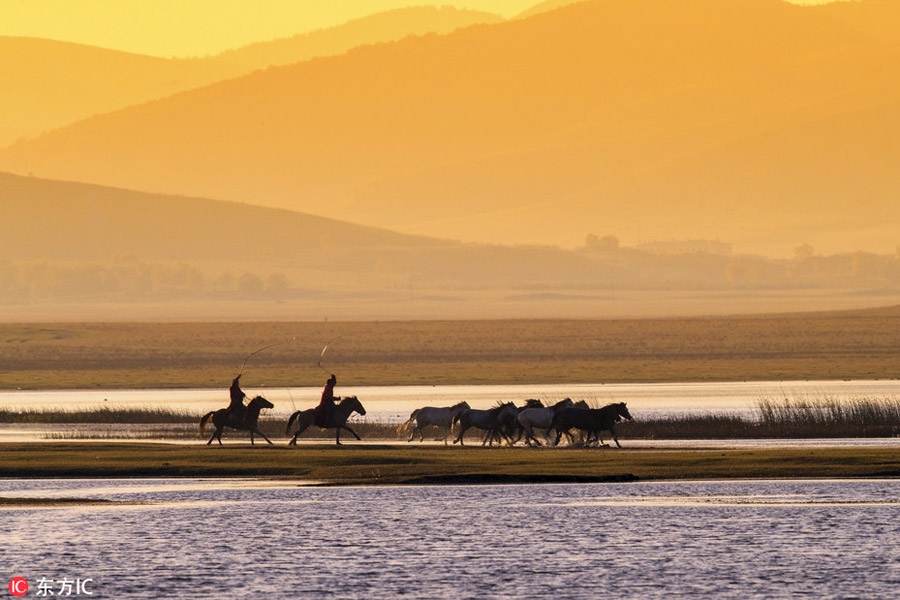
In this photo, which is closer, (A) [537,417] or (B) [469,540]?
(B) [469,540]

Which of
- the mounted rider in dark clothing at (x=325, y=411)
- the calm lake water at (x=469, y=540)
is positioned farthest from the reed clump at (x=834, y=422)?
the mounted rider in dark clothing at (x=325, y=411)

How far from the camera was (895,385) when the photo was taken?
8075cm

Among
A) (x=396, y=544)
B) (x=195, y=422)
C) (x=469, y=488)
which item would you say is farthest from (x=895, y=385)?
(x=396, y=544)

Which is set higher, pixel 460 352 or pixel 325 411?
pixel 460 352

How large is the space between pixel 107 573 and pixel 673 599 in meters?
8.96

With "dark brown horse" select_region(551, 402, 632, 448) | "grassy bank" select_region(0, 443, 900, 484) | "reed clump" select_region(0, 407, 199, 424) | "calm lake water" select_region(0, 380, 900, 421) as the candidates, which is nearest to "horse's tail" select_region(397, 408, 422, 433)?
"grassy bank" select_region(0, 443, 900, 484)

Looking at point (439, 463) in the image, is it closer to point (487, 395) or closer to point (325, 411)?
point (325, 411)

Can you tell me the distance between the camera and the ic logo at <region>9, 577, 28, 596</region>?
27.4 meters

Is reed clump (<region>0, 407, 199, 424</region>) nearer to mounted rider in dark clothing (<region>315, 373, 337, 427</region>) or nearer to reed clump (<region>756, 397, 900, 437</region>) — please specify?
mounted rider in dark clothing (<region>315, 373, 337, 427</region>)

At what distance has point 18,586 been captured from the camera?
2769 cm

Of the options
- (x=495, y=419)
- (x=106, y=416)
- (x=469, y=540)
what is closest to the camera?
(x=469, y=540)

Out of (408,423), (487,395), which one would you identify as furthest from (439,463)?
(487,395)

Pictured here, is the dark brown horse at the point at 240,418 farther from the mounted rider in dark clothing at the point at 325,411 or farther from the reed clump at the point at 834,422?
the reed clump at the point at 834,422

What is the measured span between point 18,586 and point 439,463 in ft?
61.6
